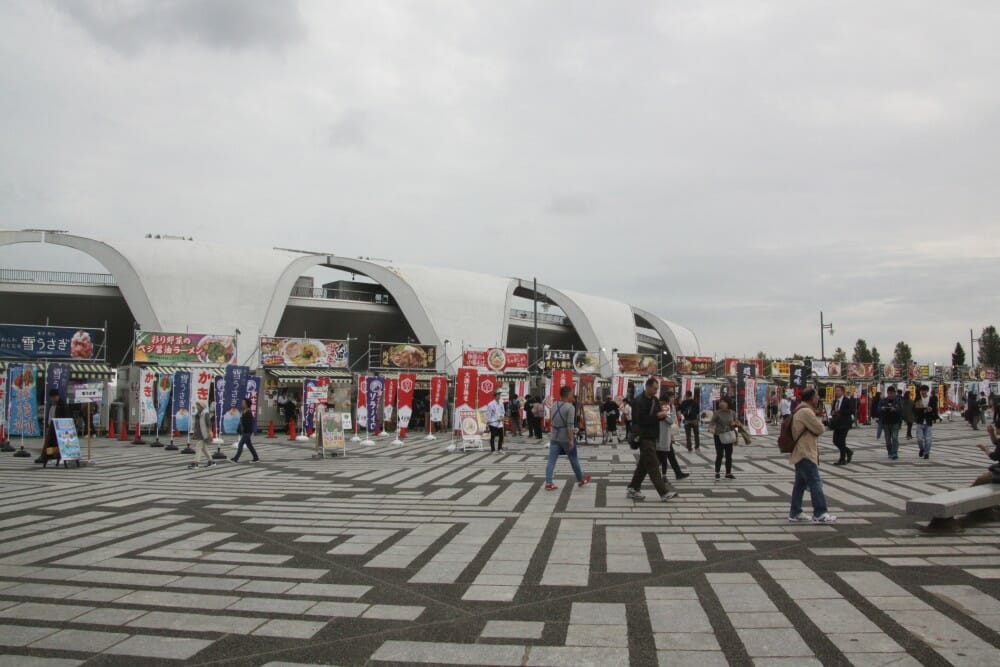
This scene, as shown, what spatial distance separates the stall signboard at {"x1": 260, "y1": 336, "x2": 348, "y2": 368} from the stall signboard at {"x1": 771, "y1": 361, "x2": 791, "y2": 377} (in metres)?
23.8

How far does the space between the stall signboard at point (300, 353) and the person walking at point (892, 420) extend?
21.8 meters

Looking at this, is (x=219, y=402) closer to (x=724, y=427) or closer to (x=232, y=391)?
(x=232, y=391)

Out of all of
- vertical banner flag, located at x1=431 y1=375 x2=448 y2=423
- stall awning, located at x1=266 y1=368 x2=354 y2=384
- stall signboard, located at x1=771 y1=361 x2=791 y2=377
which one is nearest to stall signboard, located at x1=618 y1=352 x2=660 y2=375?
stall signboard, located at x1=771 y1=361 x2=791 y2=377

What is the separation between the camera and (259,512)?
8.33 metres

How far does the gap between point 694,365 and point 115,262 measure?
3026 cm

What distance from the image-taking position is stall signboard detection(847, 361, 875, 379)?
132 ft

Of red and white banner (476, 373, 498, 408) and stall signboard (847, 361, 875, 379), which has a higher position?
stall signboard (847, 361, 875, 379)

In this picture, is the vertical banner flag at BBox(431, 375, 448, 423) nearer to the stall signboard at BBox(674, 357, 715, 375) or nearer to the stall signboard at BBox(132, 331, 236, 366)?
the stall signboard at BBox(132, 331, 236, 366)

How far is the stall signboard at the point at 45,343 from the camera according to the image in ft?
75.0

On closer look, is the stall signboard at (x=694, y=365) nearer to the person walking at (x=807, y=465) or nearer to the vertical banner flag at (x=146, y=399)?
the vertical banner flag at (x=146, y=399)

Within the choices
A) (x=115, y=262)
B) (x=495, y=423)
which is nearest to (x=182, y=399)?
(x=495, y=423)

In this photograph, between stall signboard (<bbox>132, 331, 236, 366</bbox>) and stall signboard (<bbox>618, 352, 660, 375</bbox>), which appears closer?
stall signboard (<bbox>132, 331, 236, 366</bbox>)

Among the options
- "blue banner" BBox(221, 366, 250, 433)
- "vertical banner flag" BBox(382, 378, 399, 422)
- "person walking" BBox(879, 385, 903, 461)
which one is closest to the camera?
"person walking" BBox(879, 385, 903, 461)

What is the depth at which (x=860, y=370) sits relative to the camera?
4059cm
